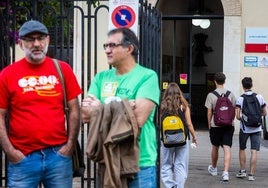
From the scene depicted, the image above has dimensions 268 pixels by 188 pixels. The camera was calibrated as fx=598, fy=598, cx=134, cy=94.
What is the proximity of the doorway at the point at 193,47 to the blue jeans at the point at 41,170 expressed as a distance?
1568 cm

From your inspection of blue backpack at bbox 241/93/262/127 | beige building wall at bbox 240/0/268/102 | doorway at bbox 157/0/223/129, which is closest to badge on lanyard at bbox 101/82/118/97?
blue backpack at bbox 241/93/262/127

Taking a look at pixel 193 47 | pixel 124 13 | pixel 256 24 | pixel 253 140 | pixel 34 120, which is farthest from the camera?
pixel 193 47

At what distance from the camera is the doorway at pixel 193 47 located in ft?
68.0

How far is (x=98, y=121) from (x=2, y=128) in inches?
33.9

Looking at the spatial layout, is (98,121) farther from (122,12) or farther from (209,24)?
(209,24)

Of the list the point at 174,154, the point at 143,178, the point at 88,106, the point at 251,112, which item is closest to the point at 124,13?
the point at 174,154

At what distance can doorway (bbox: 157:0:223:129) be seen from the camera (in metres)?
20.7

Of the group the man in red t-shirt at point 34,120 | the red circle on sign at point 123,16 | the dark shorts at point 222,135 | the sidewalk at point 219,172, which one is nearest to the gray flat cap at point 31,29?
the man in red t-shirt at point 34,120

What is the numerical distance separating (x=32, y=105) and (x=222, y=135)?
6233 millimetres

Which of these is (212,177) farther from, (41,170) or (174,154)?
(41,170)

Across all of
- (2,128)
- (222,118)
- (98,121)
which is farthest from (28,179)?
(222,118)

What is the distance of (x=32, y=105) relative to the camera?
4723mm

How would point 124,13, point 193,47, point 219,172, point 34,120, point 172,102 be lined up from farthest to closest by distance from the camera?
point 193,47 < point 219,172 < point 172,102 < point 124,13 < point 34,120

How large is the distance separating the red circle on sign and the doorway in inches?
504
